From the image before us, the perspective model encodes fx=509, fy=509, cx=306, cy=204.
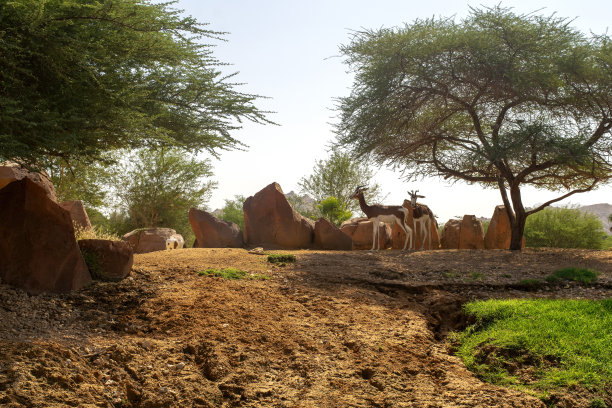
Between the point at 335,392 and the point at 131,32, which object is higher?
the point at 131,32

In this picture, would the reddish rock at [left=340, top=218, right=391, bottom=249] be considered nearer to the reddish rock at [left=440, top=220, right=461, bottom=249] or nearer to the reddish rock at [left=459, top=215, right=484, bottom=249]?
the reddish rock at [left=440, top=220, right=461, bottom=249]

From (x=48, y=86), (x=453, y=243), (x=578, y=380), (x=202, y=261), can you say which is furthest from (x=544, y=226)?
(x=48, y=86)

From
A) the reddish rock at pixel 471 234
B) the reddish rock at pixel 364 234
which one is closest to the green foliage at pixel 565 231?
the reddish rock at pixel 471 234

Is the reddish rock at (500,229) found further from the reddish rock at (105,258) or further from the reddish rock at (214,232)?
the reddish rock at (105,258)

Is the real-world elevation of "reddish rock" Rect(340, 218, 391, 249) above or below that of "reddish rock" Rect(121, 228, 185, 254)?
above

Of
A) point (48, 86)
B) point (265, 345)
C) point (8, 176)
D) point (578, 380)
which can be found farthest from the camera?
point (8, 176)

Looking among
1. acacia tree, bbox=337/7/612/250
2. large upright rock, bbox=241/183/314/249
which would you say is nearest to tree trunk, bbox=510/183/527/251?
acacia tree, bbox=337/7/612/250

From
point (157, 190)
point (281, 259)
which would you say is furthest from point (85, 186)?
point (281, 259)

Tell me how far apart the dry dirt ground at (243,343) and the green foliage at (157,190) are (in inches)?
657

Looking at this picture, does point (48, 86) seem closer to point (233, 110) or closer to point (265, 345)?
point (233, 110)

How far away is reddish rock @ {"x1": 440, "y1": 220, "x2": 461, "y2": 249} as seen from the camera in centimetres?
1934

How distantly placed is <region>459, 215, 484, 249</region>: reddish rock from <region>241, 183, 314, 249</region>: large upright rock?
6098 millimetres

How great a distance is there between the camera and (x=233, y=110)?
29.8ft

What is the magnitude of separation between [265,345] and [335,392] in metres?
1.24
